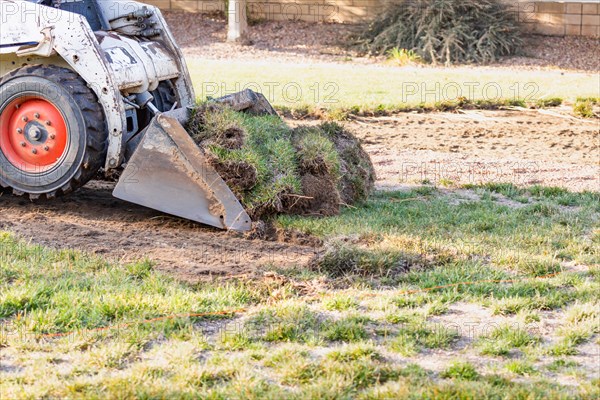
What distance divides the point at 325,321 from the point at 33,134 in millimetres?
3576

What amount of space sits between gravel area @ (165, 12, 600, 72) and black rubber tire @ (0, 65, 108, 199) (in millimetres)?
12091

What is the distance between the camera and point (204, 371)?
4574 millimetres

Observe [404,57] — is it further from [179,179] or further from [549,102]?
[179,179]

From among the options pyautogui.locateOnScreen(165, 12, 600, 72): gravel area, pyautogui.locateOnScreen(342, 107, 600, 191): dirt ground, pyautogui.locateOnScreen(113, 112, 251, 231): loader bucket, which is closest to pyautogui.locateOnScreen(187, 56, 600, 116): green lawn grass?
pyautogui.locateOnScreen(342, 107, 600, 191): dirt ground

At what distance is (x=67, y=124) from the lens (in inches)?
295

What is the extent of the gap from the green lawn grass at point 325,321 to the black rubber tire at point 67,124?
0.85 metres

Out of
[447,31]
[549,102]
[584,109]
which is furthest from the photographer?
[447,31]

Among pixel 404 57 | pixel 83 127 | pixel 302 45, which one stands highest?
pixel 302 45

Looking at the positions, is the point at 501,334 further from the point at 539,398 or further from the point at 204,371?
Result: the point at 204,371

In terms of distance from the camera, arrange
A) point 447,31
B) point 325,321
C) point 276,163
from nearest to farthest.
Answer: point 325,321 → point 276,163 → point 447,31

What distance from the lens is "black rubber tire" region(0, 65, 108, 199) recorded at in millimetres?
7418

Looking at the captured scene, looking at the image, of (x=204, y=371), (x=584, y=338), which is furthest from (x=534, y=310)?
(x=204, y=371)

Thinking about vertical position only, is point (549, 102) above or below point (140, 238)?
above

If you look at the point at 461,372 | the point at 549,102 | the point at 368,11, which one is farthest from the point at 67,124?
the point at 368,11
